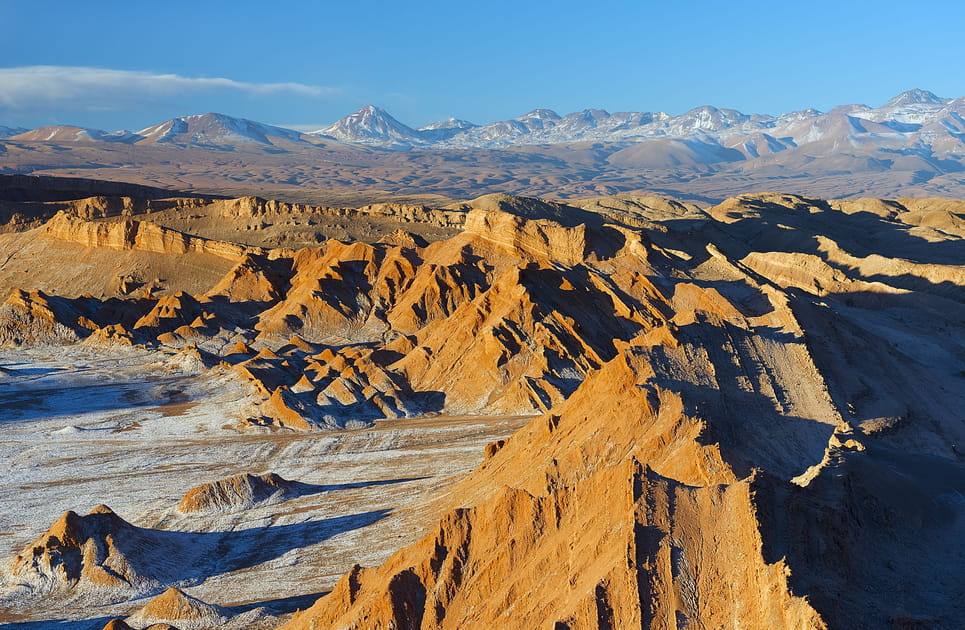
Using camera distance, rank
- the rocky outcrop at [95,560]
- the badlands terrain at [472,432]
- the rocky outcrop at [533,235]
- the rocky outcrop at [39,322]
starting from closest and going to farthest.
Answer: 1. the badlands terrain at [472,432]
2. the rocky outcrop at [95,560]
3. the rocky outcrop at [533,235]
4. the rocky outcrop at [39,322]

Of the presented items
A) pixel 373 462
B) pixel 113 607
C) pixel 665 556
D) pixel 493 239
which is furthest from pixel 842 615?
pixel 493 239

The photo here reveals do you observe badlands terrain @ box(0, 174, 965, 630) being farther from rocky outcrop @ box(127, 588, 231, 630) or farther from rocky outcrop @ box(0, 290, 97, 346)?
rocky outcrop @ box(0, 290, 97, 346)

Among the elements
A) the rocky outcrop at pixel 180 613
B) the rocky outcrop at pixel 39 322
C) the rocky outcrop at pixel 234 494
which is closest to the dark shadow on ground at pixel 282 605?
the rocky outcrop at pixel 180 613

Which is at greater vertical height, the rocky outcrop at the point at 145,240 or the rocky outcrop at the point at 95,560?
the rocky outcrop at the point at 145,240

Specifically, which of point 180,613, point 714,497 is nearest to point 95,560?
point 180,613

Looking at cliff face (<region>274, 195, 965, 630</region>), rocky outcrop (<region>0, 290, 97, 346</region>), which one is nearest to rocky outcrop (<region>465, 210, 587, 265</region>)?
cliff face (<region>274, 195, 965, 630</region>)

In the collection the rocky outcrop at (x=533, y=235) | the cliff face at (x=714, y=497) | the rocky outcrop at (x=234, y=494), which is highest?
the rocky outcrop at (x=533, y=235)

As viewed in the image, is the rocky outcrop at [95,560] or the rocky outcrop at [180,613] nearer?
the rocky outcrop at [180,613]

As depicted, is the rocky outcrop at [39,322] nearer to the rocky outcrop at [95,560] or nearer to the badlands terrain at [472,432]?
the badlands terrain at [472,432]
